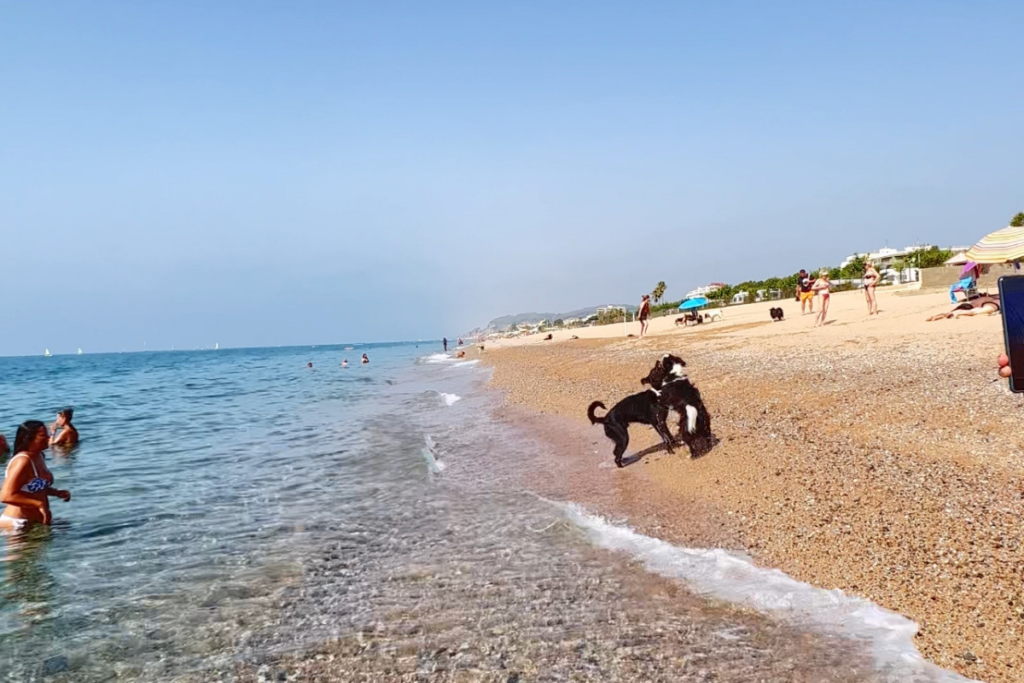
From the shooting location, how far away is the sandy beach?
368cm

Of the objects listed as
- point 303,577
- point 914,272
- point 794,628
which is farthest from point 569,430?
point 914,272

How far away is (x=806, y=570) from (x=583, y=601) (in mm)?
1814

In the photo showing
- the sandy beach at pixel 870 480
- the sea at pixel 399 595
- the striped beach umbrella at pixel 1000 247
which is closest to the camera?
the sea at pixel 399 595

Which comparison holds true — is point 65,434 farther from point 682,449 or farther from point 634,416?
point 682,449

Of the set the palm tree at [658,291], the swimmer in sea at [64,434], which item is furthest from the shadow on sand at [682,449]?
the palm tree at [658,291]

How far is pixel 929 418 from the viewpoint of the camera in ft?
23.2

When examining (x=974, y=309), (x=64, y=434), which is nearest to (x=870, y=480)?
(x=974, y=309)

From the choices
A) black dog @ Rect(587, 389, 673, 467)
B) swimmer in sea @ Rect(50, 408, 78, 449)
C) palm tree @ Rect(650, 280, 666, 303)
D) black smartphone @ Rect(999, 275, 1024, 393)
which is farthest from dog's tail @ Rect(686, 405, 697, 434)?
palm tree @ Rect(650, 280, 666, 303)

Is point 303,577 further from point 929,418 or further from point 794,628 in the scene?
point 929,418

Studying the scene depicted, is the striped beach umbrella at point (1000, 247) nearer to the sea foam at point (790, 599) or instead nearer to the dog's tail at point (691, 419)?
the dog's tail at point (691, 419)

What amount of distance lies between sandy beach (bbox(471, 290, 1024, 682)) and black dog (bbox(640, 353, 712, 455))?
0.35m

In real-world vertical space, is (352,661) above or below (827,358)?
below

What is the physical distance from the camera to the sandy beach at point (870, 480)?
3678 millimetres

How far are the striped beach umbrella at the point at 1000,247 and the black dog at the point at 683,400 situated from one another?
9.86 meters
